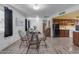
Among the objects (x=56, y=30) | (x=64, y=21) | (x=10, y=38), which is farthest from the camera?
(x=64, y=21)

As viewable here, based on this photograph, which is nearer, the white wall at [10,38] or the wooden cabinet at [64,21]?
the white wall at [10,38]

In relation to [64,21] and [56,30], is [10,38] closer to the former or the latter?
[56,30]

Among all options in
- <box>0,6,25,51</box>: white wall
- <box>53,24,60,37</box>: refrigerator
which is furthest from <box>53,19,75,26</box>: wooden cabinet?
<box>0,6,25,51</box>: white wall

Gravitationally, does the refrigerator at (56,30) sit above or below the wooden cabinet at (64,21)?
below

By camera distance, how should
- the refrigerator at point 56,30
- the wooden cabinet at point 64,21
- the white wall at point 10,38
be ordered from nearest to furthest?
the white wall at point 10,38
the refrigerator at point 56,30
the wooden cabinet at point 64,21

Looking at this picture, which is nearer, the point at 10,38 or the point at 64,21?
the point at 10,38

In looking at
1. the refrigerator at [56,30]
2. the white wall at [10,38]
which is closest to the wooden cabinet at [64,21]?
the refrigerator at [56,30]

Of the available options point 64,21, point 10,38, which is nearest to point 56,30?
point 64,21

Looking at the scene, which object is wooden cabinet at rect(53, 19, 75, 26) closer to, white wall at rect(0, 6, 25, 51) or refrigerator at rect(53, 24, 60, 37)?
refrigerator at rect(53, 24, 60, 37)

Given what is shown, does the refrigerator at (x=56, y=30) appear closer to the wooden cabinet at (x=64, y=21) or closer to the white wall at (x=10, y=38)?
the wooden cabinet at (x=64, y=21)
